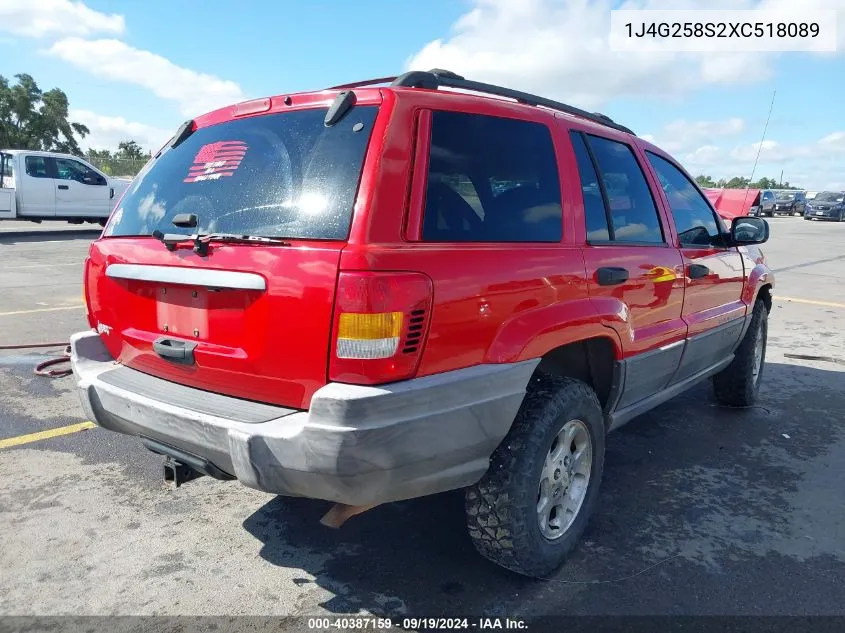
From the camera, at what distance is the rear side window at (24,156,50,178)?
1612 centimetres

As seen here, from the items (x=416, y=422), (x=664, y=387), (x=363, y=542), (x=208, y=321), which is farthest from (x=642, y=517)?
(x=208, y=321)

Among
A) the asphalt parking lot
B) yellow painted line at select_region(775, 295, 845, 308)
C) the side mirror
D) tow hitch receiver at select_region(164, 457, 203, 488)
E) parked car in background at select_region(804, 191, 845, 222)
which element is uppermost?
parked car in background at select_region(804, 191, 845, 222)

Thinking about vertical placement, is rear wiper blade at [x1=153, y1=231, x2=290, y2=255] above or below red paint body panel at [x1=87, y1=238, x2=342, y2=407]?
above

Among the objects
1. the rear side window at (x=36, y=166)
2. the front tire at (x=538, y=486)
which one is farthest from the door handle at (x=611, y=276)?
the rear side window at (x=36, y=166)

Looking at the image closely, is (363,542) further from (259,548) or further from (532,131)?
(532,131)

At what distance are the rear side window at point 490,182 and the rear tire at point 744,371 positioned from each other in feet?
8.97

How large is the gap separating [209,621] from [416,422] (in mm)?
1108

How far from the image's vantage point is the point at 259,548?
9.26 feet

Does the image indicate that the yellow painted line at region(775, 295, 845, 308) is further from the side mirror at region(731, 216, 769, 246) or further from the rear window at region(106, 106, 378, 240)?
the rear window at region(106, 106, 378, 240)

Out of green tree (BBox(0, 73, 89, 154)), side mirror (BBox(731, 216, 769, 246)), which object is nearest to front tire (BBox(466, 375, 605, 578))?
side mirror (BBox(731, 216, 769, 246))

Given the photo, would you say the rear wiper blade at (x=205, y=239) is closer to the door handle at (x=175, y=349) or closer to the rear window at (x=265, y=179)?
the rear window at (x=265, y=179)

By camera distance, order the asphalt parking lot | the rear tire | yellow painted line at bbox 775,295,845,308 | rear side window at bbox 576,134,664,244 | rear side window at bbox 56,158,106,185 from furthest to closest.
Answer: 1. rear side window at bbox 56,158,106,185
2. yellow painted line at bbox 775,295,845,308
3. the rear tire
4. rear side window at bbox 576,134,664,244
5. the asphalt parking lot

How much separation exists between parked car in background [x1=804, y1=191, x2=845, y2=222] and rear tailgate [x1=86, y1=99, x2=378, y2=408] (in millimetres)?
43138

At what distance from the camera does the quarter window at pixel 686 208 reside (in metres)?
3.72
